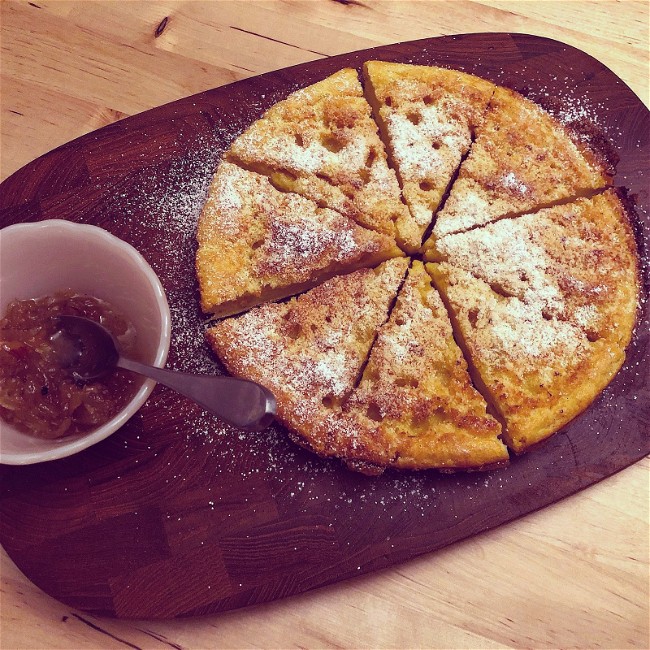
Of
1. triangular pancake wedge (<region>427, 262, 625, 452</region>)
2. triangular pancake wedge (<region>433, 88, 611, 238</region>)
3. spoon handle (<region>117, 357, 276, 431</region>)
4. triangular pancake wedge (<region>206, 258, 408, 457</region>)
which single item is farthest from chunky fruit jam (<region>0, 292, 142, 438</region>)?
triangular pancake wedge (<region>433, 88, 611, 238</region>)

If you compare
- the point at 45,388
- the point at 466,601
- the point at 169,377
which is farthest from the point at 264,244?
the point at 466,601

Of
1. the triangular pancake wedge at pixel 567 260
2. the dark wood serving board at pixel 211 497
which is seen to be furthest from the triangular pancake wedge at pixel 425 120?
the dark wood serving board at pixel 211 497

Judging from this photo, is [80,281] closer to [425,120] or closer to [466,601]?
[425,120]

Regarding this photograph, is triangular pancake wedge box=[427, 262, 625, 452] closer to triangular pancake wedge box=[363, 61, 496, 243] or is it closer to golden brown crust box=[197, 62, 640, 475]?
golden brown crust box=[197, 62, 640, 475]

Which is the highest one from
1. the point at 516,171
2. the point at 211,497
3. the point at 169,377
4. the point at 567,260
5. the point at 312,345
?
the point at 516,171

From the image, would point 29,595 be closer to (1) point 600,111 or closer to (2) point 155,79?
(2) point 155,79

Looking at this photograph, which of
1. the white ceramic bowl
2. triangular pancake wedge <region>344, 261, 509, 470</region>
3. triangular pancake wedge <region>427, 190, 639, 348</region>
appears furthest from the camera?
triangular pancake wedge <region>427, 190, 639, 348</region>

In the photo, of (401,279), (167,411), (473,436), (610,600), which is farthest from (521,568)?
(167,411)
